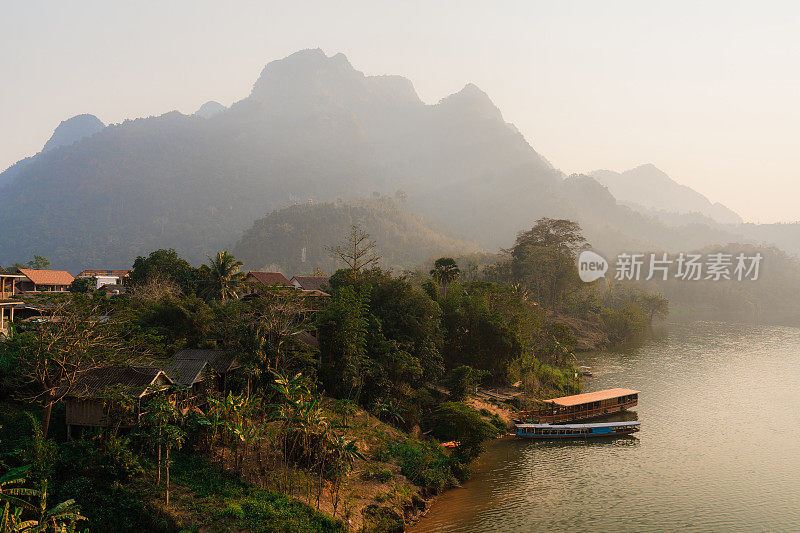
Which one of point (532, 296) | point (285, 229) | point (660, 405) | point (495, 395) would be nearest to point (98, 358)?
point (495, 395)

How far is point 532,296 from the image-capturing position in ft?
272

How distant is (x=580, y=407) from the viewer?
129ft

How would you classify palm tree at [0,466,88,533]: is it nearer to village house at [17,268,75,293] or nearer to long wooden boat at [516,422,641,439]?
long wooden boat at [516,422,641,439]

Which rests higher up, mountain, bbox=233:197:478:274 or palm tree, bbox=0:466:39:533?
mountain, bbox=233:197:478:274

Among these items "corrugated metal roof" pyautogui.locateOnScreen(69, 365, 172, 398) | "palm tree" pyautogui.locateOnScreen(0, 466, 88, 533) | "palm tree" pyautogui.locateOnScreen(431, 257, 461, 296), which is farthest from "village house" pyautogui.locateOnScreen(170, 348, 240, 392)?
"palm tree" pyautogui.locateOnScreen(431, 257, 461, 296)

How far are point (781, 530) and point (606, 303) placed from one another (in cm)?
8288

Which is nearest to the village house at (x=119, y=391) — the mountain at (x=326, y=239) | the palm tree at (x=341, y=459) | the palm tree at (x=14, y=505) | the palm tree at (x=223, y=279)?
the palm tree at (x=14, y=505)

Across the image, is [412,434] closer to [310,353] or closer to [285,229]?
[310,353]

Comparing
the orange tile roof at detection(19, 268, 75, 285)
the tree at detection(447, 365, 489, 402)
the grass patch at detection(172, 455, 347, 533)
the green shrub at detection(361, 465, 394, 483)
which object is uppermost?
the orange tile roof at detection(19, 268, 75, 285)

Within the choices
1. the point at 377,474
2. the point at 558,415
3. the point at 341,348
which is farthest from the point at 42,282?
the point at 558,415

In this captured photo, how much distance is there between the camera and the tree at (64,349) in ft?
69.7

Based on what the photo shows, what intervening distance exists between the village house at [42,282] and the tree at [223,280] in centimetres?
2792

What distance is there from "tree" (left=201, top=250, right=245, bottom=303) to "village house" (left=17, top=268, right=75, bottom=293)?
91.6ft

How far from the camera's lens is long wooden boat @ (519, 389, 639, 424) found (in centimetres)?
3784
